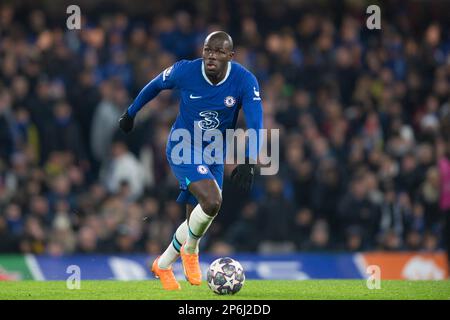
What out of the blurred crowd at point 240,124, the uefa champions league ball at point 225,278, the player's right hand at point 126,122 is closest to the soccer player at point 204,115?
the player's right hand at point 126,122

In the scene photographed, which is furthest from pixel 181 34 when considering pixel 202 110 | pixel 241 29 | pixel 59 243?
pixel 202 110

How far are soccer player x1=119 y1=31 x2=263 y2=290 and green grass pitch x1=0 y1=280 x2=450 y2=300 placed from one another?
48 centimetres

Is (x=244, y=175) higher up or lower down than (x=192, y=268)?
higher up

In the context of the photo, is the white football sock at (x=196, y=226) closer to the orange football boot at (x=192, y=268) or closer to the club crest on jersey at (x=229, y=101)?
the orange football boot at (x=192, y=268)

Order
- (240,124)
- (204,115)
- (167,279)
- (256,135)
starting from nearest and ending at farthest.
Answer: (256,135)
(204,115)
(167,279)
(240,124)

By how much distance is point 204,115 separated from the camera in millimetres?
11164

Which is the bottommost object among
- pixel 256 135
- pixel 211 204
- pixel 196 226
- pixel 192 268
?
pixel 192 268

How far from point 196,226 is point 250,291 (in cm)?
86

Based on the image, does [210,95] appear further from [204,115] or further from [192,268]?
[192,268]

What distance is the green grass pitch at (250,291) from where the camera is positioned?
34.9ft

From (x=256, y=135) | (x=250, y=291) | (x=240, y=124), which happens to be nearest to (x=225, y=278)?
(x=250, y=291)

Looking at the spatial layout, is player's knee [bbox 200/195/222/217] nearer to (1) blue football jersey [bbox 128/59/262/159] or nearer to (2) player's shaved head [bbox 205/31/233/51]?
Result: (1) blue football jersey [bbox 128/59/262/159]

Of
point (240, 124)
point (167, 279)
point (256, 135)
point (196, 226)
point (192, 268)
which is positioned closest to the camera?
point (256, 135)

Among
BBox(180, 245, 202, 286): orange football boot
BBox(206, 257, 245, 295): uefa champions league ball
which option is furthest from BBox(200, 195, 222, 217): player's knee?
BBox(180, 245, 202, 286): orange football boot
